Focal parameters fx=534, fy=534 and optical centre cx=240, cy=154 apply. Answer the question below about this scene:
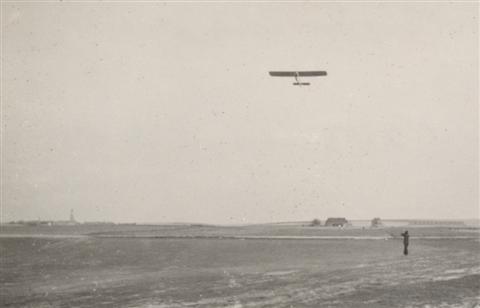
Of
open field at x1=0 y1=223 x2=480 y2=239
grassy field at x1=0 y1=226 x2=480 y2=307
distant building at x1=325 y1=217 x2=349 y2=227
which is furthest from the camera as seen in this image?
distant building at x1=325 y1=217 x2=349 y2=227

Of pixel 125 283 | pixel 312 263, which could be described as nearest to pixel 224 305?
pixel 125 283

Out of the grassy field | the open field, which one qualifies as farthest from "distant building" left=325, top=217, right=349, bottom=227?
the grassy field

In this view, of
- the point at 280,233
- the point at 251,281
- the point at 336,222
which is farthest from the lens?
the point at 336,222

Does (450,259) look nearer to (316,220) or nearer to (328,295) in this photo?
(328,295)

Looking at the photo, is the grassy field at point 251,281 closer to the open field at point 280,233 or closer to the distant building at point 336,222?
the open field at point 280,233

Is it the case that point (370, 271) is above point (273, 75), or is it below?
below

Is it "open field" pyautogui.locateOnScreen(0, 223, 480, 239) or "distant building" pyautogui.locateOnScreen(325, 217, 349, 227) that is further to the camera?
"distant building" pyautogui.locateOnScreen(325, 217, 349, 227)

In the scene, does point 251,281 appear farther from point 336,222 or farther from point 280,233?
point 336,222

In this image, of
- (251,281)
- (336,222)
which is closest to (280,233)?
(336,222)

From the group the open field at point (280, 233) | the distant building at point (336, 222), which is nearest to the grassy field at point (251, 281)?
the open field at point (280, 233)

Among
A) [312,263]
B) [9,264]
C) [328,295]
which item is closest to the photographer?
[328,295]

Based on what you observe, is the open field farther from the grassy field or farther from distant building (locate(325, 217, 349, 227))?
the grassy field
